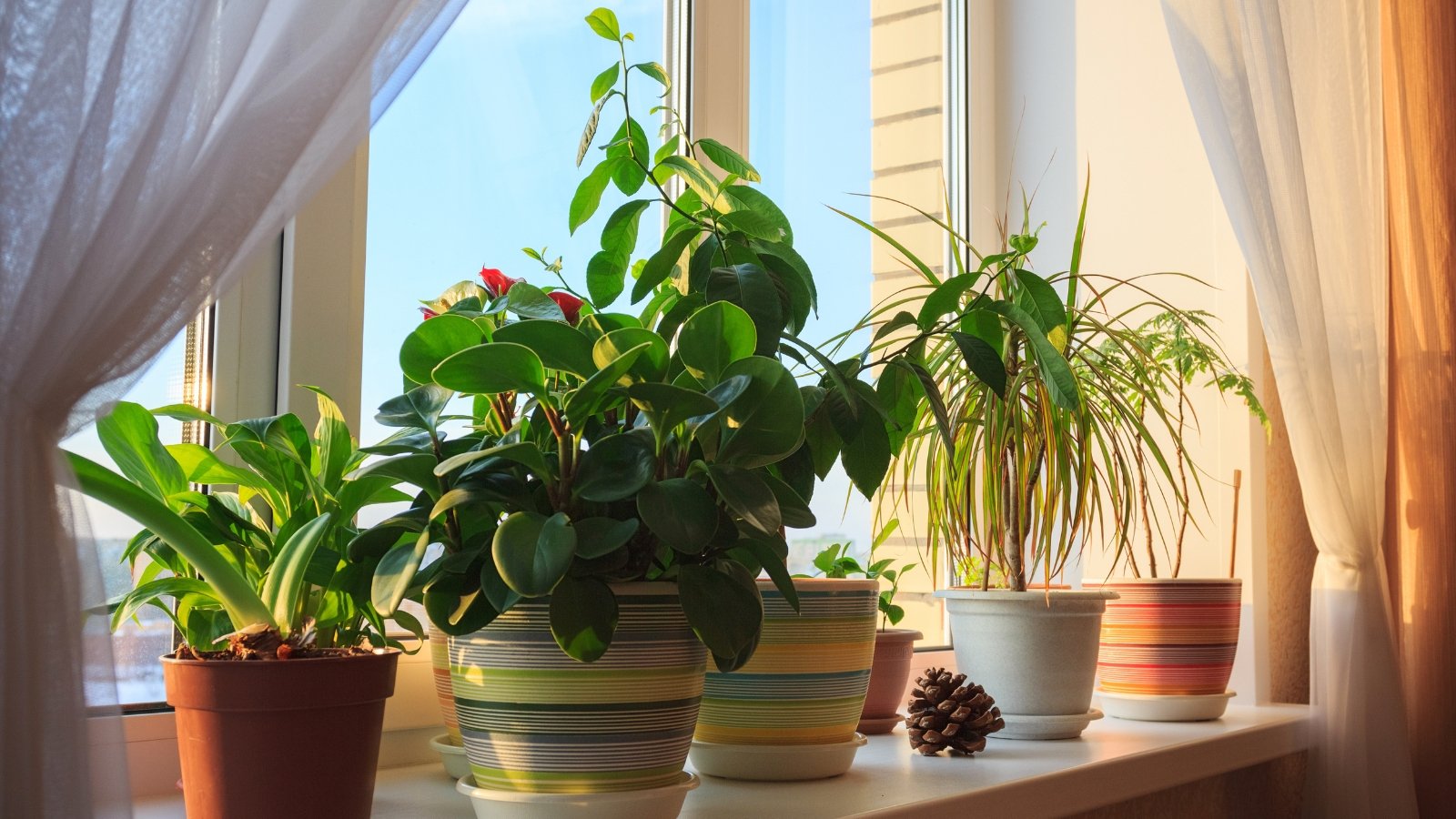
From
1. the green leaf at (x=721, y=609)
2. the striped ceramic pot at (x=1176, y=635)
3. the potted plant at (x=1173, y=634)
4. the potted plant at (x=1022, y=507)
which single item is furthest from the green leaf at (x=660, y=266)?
the striped ceramic pot at (x=1176, y=635)

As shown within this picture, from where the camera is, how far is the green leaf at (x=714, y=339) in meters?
0.84

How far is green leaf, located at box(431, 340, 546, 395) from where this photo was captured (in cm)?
77

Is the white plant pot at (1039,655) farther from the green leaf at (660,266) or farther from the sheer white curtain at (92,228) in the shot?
the sheer white curtain at (92,228)

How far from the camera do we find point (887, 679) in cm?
152

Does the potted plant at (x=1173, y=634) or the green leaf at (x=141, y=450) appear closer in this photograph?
the green leaf at (x=141, y=450)

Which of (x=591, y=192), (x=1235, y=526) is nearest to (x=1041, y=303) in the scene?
(x=591, y=192)

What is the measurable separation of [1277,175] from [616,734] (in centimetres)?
151

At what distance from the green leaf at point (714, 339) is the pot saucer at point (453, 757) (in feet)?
1.58

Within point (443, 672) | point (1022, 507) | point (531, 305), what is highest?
point (531, 305)

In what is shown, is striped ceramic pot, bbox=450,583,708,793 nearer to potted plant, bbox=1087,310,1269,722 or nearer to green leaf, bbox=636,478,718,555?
green leaf, bbox=636,478,718,555

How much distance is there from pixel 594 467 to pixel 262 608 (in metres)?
0.25

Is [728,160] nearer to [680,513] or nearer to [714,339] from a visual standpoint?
[714,339]

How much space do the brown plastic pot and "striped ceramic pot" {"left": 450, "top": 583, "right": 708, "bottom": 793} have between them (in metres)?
0.10

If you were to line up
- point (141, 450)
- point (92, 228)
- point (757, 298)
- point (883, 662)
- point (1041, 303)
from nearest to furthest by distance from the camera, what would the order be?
point (92, 228)
point (141, 450)
point (757, 298)
point (1041, 303)
point (883, 662)
